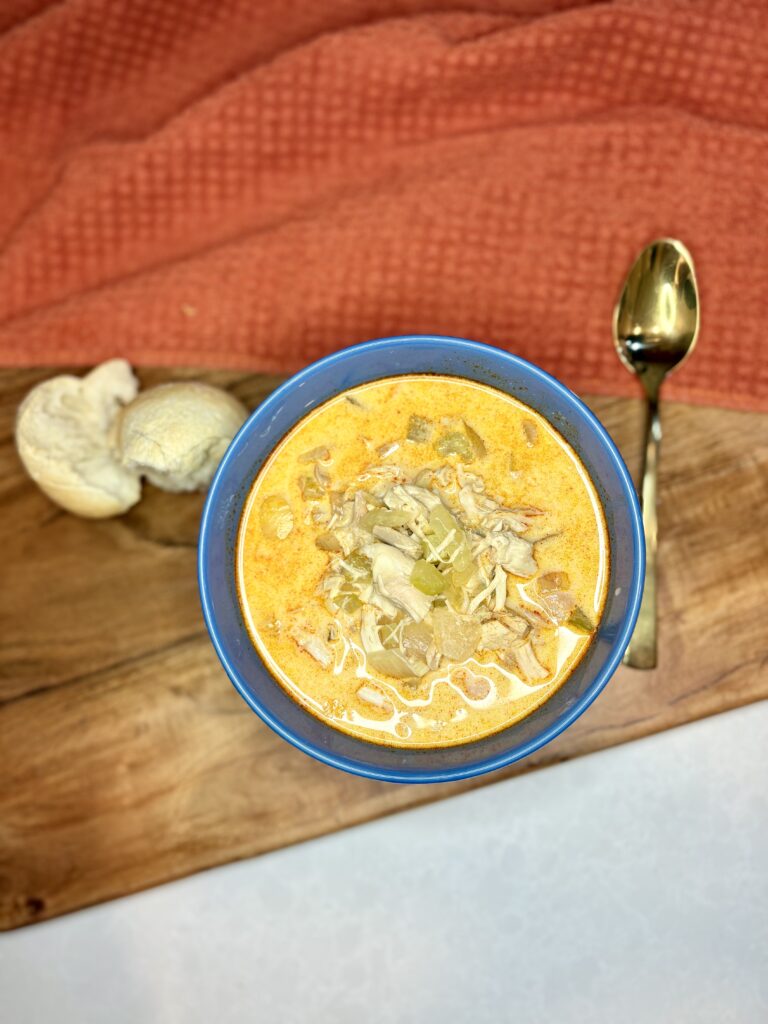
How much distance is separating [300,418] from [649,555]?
0.56 m

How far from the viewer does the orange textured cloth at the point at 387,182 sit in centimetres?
153

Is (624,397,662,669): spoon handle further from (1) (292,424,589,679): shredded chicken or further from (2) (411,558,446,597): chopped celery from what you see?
(2) (411,558,446,597): chopped celery

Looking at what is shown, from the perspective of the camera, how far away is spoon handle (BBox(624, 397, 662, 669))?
1429mm

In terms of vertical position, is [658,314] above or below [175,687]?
above

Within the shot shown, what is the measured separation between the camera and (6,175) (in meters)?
1.68

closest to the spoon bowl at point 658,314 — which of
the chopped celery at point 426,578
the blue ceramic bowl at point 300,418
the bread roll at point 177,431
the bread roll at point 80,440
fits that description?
the blue ceramic bowl at point 300,418

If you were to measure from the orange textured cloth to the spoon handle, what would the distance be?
0.08 m

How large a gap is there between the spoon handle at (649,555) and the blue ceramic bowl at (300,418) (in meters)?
0.17

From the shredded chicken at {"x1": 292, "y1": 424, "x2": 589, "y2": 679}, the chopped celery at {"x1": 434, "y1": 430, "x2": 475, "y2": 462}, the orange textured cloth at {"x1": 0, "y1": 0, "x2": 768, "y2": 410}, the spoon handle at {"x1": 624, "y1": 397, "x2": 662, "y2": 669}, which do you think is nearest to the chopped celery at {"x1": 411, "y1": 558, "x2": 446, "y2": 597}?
the shredded chicken at {"x1": 292, "y1": 424, "x2": 589, "y2": 679}

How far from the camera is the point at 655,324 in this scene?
148 cm

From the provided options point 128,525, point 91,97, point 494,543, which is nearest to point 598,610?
point 494,543

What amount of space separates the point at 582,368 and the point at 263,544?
1.91 feet

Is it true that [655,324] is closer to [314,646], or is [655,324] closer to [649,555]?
[649,555]

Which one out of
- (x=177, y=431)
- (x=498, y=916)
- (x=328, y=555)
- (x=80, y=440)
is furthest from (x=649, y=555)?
(x=80, y=440)
